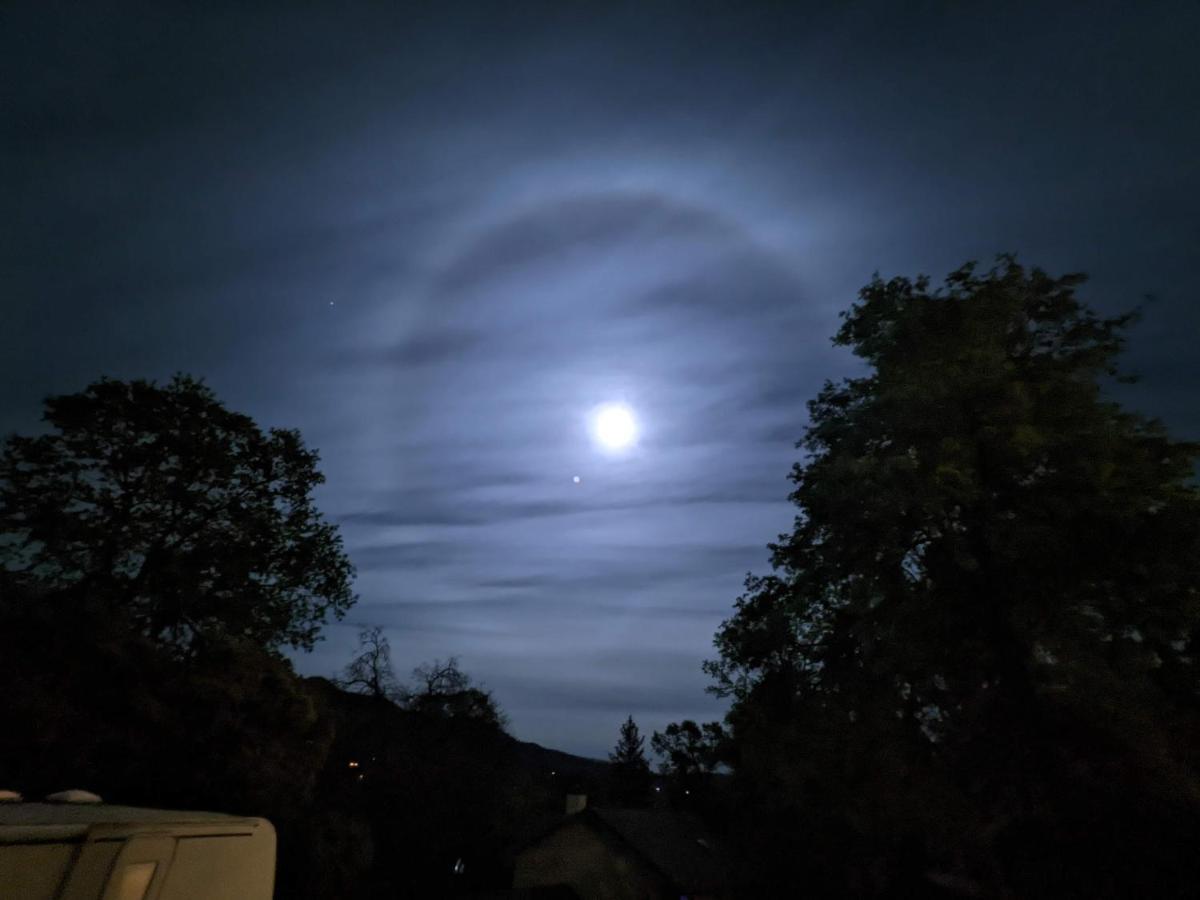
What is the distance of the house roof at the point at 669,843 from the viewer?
104 feet

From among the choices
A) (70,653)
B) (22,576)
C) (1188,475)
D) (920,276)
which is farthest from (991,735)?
(22,576)

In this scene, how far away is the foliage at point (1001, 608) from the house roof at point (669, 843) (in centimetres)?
1019

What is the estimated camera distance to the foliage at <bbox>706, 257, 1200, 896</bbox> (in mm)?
17125

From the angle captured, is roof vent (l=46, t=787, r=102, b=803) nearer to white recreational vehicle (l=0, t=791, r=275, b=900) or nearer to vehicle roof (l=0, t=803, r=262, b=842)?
white recreational vehicle (l=0, t=791, r=275, b=900)

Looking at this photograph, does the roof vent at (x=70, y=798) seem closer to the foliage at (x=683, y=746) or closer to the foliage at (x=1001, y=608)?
the foliage at (x=1001, y=608)

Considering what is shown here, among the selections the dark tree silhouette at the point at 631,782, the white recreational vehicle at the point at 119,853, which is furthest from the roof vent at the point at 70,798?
the dark tree silhouette at the point at 631,782

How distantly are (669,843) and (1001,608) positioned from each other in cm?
2127

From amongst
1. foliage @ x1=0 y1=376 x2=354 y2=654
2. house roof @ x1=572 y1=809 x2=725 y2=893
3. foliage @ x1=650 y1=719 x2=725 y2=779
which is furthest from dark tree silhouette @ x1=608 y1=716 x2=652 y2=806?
foliage @ x1=0 y1=376 x2=354 y2=654

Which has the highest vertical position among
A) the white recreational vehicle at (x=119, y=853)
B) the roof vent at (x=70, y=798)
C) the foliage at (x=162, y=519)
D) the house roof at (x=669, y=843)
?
the foliage at (x=162, y=519)

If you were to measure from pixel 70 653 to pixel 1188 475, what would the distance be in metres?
27.8

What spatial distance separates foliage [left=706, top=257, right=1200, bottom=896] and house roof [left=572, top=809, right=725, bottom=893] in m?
10.2

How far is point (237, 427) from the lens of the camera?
85.3 ft

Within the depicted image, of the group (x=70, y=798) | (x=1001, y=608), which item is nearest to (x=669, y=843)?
(x=1001, y=608)

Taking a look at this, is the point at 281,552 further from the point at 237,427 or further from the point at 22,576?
the point at 22,576
